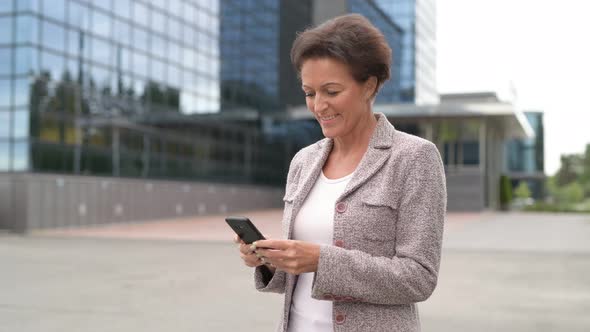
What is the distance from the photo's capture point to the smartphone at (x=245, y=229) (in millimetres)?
1970

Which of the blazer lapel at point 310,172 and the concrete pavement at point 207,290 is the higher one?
the blazer lapel at point 310,172

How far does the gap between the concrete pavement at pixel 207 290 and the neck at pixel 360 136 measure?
4.79 m

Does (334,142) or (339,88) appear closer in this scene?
(339,88)

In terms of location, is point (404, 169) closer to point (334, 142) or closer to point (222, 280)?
point (334, 142)

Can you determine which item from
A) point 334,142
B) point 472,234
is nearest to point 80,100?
point 472,234

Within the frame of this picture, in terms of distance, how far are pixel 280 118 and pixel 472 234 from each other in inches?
949

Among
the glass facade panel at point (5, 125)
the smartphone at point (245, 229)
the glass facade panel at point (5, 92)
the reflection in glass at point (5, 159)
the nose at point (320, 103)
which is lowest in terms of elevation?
the smartphone at point (245, 229)

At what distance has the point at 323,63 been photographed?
6.59ft

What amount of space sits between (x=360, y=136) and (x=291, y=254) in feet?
1.82

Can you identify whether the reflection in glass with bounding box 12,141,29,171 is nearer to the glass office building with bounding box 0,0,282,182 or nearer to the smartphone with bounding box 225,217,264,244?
the glass office building with bounding box 0,0,282,182

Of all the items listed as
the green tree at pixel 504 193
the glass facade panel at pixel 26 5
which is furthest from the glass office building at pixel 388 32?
the glass facade panel at pixel 26 5

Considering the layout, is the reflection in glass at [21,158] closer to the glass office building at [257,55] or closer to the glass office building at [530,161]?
the glass office building at [257,55]

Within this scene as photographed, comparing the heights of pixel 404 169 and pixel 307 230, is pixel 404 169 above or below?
above

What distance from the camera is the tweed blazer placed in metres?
1.89
